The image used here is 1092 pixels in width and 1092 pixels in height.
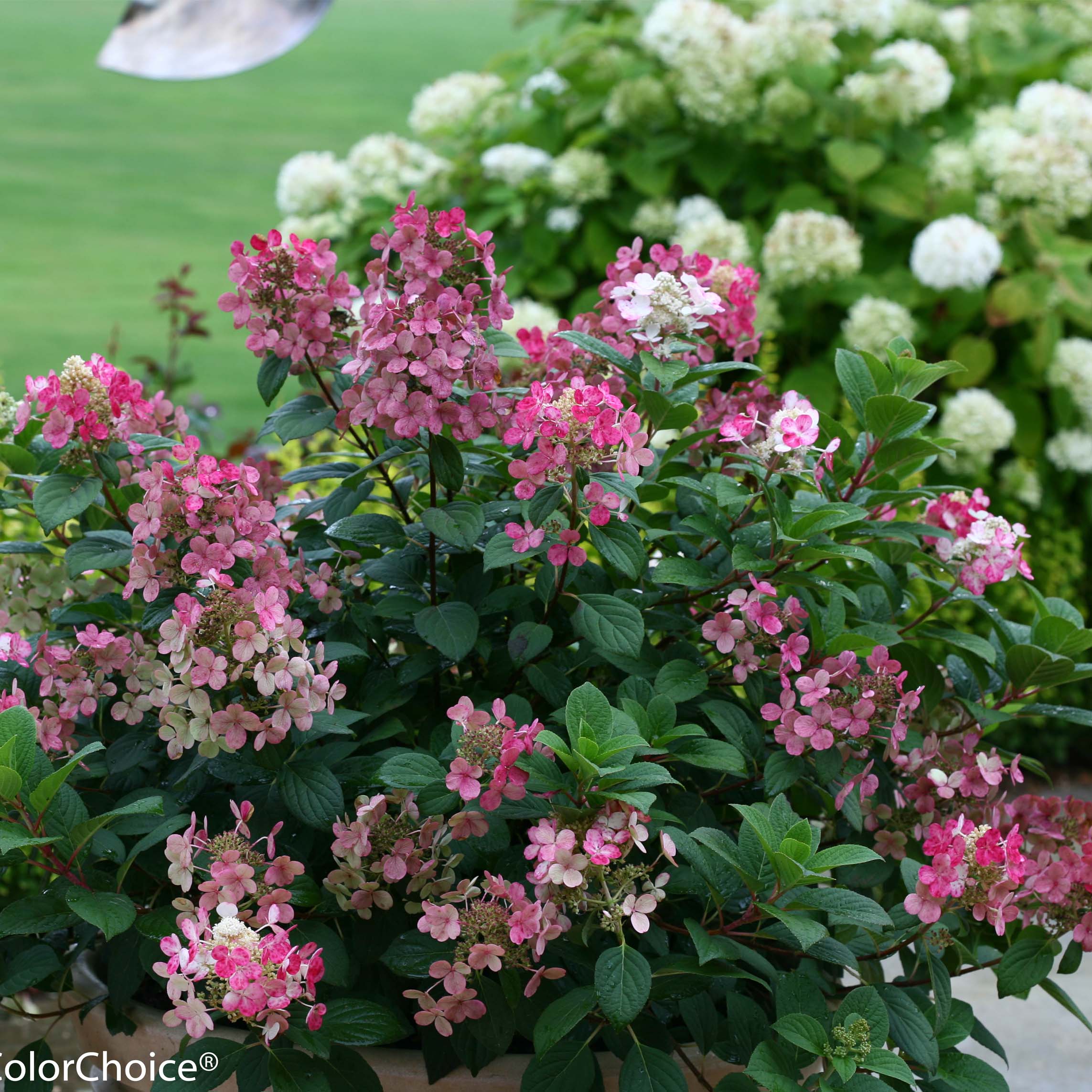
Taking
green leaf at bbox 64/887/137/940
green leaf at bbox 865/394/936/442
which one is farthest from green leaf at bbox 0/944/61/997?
green leaf at bbox 865/394/936/442

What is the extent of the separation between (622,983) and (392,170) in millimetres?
3054

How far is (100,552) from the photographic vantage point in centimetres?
101

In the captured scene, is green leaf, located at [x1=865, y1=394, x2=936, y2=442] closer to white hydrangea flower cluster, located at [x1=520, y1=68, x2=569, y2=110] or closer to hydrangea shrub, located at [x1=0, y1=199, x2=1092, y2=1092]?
hydrangea shrub, located at [x1=0, y1=199, x2=1092, y2=1092]

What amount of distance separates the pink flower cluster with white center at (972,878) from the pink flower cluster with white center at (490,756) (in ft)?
0.97

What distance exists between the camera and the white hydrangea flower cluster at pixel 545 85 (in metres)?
3.46

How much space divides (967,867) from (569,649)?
1.23 ft

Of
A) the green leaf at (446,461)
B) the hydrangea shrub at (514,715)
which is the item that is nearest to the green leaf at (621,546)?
the hydrangea shrub at (514,715)

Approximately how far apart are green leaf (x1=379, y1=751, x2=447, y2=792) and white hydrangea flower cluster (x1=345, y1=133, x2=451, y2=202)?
2.80 meters

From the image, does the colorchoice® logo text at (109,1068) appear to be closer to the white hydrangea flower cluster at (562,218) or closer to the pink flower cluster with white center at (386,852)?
the pink flower cluster with white center at (386,852)

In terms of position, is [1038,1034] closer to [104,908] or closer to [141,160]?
[104,908]

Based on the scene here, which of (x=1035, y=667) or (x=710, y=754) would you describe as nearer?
(x=710, y=754)

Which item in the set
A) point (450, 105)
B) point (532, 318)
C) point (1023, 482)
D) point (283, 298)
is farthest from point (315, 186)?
point (283, 298)

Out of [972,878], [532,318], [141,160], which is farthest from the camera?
[141,160]

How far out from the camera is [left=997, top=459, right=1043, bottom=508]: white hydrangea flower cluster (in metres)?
3.03
